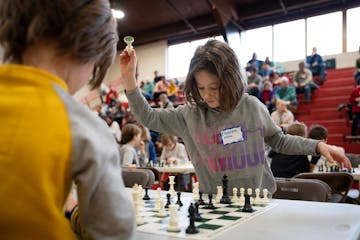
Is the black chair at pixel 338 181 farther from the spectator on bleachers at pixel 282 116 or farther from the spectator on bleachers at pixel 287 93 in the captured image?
the spectator on bleachers at pixel 287 93

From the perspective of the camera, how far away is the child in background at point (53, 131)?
620 millimetres

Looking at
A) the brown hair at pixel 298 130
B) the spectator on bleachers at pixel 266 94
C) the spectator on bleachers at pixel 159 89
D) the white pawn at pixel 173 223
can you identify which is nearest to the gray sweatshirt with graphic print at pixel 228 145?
the white pawn at pixel 173 223

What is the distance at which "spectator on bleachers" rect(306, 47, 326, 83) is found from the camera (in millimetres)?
11484

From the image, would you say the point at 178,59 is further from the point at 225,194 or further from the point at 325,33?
the point at 225,194

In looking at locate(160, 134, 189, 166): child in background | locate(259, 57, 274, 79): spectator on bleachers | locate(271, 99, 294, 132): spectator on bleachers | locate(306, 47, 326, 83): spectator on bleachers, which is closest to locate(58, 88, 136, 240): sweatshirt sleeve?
locate(160, 134, 189, 166): child in background

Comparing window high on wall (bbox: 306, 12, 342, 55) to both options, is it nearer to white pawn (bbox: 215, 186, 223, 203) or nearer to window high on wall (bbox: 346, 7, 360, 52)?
window high on wall (bbox: 346, 7, 360, 52)

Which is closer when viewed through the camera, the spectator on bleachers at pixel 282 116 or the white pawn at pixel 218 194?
the white pawn at pixel 218 194

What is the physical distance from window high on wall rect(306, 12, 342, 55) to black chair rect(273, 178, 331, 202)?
38.7ft

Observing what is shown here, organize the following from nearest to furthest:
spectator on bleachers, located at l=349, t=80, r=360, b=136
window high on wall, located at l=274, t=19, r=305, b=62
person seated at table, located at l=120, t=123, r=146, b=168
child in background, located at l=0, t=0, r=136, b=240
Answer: child in background, located at l=0, t=0, r=136, b=240
person seated at table, located at l=120, t=123, r=146, b=168
spectator on bleachers, located at l=349, t=80, r=360, b=136
window high on wall, located at l=274, t=19, r=305, b=62

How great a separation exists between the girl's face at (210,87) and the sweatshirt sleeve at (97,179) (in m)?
1.16

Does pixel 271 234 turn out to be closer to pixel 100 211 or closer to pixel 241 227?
pixel 241 227

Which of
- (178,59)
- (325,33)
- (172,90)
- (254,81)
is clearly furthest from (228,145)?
(178,59)

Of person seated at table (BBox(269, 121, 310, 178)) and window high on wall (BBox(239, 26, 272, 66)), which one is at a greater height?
window high on wall (BBox(239, 26, 272, 66))

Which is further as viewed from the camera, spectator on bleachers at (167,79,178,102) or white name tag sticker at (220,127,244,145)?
spectator on bleachers at (167,79,178,102)
